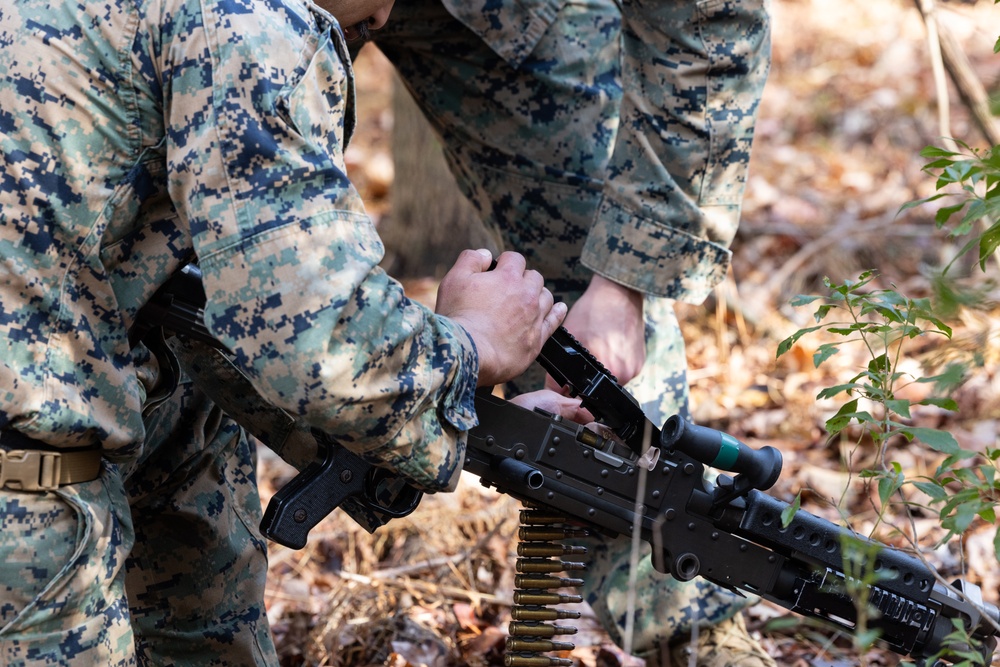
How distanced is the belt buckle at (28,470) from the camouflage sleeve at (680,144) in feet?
5.15

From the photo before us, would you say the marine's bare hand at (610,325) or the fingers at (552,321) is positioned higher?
the fingers at (552,321)

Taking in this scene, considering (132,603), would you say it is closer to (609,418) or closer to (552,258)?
(609,418)

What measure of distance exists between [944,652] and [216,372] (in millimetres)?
1675

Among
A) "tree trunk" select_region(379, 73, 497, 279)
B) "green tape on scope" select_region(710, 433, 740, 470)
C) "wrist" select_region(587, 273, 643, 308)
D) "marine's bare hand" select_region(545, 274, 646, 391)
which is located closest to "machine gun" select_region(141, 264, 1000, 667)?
"green tape on scope" select_region(710, 433, 740, 470)

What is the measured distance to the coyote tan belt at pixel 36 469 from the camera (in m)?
1.81

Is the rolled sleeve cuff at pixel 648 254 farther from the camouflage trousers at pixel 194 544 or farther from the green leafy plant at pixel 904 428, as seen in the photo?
the camouflage trousers at pixel 194 544

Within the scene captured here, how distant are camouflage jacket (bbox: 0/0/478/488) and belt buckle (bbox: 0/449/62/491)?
5 centimetres

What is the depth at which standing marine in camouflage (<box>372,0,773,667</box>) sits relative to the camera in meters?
2.90

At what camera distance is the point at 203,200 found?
1722mm

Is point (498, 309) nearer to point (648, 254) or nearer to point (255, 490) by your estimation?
point (648, 254)

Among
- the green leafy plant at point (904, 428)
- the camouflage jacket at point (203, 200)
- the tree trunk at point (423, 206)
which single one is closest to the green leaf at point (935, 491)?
the green leafy plant at point (904, 428)

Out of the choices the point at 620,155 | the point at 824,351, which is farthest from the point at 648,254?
the point at 824,351

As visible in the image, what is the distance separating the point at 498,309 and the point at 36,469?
3.02 feet

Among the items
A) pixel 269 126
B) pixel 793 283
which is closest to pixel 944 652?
pixel 269 126
